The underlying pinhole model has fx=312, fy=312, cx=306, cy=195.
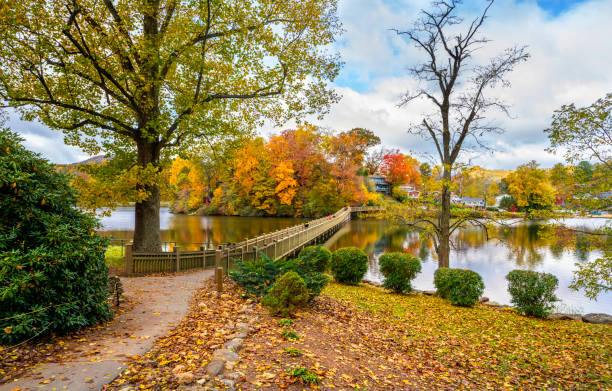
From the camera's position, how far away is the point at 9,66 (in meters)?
9.12

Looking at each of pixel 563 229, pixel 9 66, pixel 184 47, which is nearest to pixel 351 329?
pixel 563 229

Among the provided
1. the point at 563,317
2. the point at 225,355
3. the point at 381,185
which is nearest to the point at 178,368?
the point at 225,355

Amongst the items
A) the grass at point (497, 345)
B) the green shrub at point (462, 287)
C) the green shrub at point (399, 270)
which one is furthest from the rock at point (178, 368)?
the green shrub at point (399, 270)

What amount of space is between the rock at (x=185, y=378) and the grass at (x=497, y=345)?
3438 mm

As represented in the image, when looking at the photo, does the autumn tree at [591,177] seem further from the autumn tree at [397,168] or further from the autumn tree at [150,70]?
the autumn tree at [397,168]

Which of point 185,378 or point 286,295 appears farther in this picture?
point 286,295

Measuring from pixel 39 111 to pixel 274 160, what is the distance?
36.3 m

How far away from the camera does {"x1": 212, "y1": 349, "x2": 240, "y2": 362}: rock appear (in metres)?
3.77

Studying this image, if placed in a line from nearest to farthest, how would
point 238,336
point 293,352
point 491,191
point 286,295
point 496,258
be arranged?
point 293,352, point 238,336, point 286,295, point 496,258, point 491,191

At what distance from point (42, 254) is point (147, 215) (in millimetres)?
7921

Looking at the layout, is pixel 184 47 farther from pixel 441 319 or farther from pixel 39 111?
pixel 441 319

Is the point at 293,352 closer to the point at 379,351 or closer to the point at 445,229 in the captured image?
the point at 379,351

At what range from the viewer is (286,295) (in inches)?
224

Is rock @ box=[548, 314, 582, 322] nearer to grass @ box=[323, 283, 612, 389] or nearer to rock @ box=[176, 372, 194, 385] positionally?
grass @ box=[323, 283, 612, 389]
